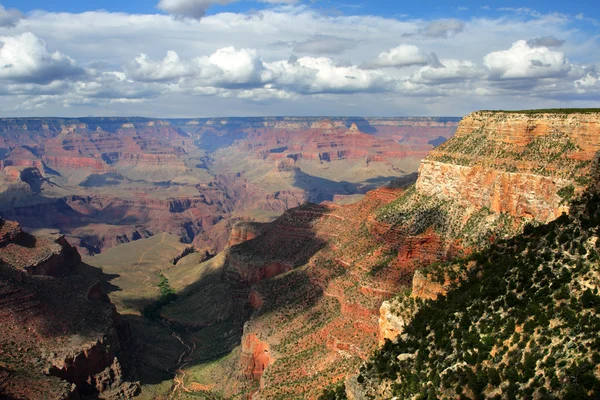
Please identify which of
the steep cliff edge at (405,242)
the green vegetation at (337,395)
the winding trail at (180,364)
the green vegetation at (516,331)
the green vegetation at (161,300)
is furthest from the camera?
the green vegetation at (161,300)

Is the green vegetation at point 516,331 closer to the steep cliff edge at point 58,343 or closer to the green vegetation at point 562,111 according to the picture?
the green vegetation at point 562,111

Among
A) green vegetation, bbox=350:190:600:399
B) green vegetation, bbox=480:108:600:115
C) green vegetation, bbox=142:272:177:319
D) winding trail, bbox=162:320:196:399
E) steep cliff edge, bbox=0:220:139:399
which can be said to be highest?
green vegetation, bbox=480:108:600:115

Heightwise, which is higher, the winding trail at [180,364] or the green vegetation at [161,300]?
the winding trail at [180,364]

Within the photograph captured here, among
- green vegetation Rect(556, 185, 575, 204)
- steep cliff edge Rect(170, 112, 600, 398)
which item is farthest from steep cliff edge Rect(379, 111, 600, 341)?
steep cliff edge Rect(170, 112, 600, 398)

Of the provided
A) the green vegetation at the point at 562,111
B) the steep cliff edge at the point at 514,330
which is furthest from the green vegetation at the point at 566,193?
the steep cliff edge at the point at 514,330

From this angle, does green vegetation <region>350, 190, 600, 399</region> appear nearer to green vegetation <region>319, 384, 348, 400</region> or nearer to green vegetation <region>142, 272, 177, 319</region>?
green vegetation <region>319, 384, 348, 400</region>

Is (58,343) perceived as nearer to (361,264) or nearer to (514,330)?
(361,264)

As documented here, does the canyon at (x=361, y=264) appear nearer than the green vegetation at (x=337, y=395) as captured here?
No

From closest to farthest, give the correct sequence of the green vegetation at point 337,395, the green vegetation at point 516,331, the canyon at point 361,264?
the green vegetation at point 516,331 < the green vegetation at point 337,395 < the canyon at point 361,264
